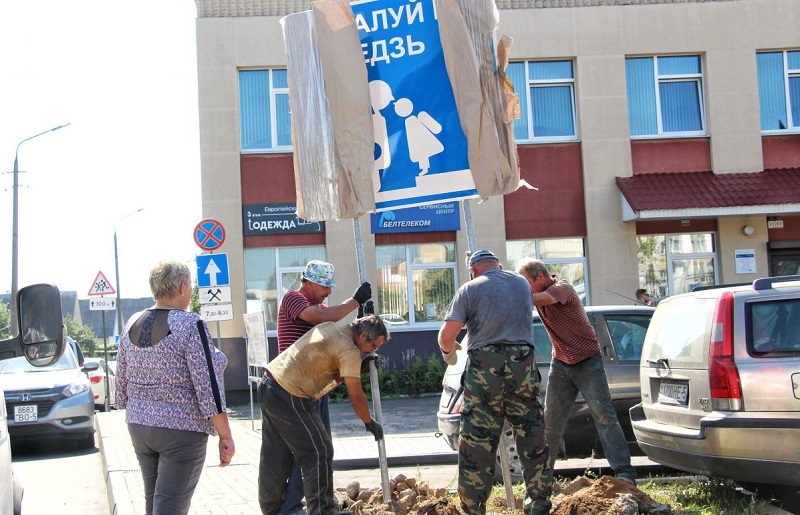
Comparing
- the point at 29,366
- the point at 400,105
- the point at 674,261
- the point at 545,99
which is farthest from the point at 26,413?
the point at 674,261

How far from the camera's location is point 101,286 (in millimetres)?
25906

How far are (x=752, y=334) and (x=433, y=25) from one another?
3.14 m

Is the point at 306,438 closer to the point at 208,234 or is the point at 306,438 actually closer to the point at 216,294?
the point at 216,294

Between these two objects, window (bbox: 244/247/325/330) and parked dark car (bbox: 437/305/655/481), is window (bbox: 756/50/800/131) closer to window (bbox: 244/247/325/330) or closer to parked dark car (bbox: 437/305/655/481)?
window (bbox: 244/247/325/330)

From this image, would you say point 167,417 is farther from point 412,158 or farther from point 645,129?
point 645,129

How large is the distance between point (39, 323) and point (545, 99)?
17124 mm

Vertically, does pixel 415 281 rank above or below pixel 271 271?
below

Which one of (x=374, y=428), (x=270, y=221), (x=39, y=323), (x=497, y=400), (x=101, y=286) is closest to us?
(x=39, y=323)

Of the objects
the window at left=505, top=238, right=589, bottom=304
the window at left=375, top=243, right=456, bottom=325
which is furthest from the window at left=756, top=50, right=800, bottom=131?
the window at left=375, top=243, right=456, bottom=325

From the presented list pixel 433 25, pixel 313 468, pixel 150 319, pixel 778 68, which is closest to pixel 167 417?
pixel 150 319

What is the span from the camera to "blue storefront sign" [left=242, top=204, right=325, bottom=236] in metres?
19.3

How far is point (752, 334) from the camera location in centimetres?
645

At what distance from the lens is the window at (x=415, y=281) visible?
1986 centimetres

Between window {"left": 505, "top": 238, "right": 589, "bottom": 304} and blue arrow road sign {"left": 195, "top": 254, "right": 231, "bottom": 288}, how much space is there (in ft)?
24.9
